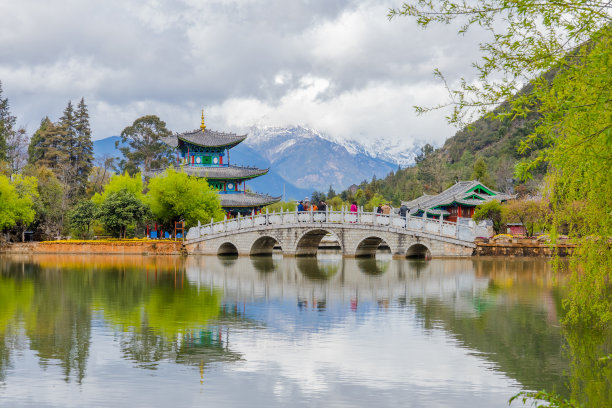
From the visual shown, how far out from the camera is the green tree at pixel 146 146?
68.3m

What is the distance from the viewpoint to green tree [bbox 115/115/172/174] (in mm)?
68312

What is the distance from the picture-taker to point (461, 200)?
4212 centimetres

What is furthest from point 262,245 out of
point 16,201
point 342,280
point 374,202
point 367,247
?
point 374,202

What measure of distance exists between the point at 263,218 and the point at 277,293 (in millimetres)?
15071

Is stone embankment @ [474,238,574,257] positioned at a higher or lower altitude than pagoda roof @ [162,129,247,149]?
lower

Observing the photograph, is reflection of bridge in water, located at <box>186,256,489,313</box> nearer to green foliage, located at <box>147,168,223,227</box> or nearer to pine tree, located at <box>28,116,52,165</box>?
green foliage, located at <box>147,168,223,227</box>

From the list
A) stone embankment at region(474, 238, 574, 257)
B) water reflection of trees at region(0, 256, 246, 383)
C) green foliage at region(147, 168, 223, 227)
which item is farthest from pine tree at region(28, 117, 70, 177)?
stone embankment at region(474, 238, 574, 257)

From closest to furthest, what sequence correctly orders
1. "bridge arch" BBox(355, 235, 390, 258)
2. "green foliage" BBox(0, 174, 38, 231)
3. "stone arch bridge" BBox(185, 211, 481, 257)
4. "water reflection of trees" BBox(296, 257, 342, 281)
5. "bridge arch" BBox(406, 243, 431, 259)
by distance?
1. "water reflection of trees" BBox(296, 257, 342, 281)
2. "stone arch bridge" BBox(185, 211, 481, 257)
3. "bridge arch" BBox(406, 243, 431, 259)
4. "bridge arch" BBox(355, 235, 390, 258)
5. "green foliage" BBox(0, 174, 38, 231)

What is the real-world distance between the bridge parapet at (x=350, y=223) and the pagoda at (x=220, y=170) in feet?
31.7

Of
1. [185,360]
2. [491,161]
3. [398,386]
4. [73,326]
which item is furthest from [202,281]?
[491,161]

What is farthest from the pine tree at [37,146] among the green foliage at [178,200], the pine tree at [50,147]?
the green foliage at [178,200]

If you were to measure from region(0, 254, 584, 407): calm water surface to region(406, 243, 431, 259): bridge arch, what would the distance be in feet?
30.5

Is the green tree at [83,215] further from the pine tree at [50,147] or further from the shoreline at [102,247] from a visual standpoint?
the pine tree at [50,147]

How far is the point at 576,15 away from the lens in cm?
631
